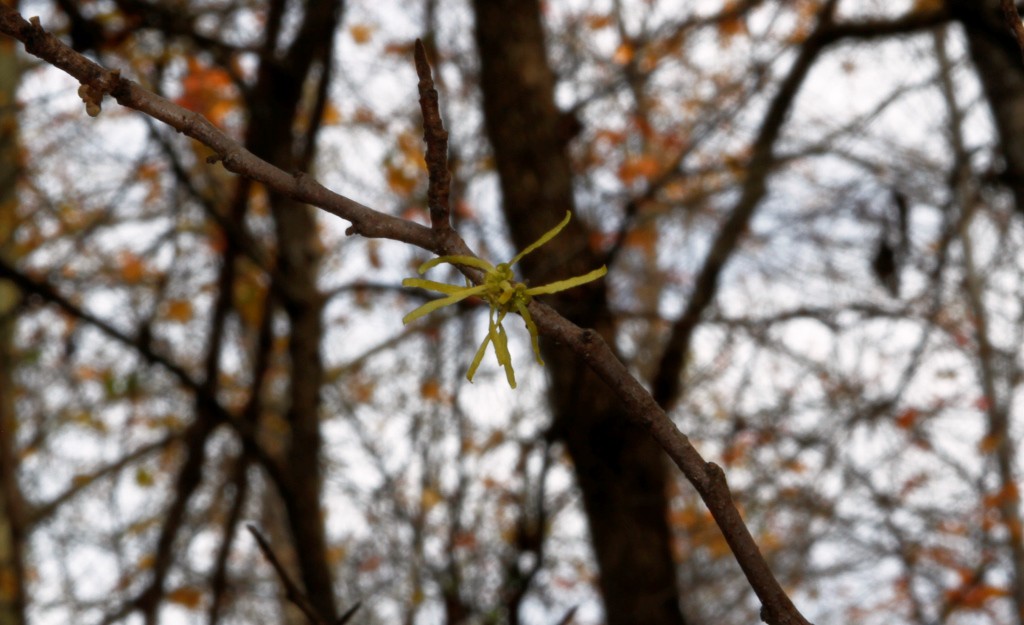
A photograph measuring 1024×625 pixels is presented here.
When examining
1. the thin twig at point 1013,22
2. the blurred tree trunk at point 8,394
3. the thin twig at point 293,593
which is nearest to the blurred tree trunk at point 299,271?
the blurred tree trunk at point 8,394

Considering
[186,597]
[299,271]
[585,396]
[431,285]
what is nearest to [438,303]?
[431,285]

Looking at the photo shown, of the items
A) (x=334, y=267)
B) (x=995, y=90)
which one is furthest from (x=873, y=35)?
(x=334, y=267)

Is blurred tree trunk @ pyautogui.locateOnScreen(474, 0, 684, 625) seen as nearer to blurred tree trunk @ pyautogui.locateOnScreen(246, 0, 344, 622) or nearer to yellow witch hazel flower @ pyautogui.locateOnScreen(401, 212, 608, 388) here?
blurred tree trunk @ pyautogui.locateOnScreen(246, 0, 344, 622)

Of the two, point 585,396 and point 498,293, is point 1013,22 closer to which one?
point 498,293

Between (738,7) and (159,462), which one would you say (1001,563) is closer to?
(738,7)

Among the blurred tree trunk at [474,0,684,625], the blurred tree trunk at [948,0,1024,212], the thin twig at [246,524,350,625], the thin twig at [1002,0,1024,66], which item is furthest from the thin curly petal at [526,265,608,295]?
the blurred tree trunk at [948,0,1024,212]
